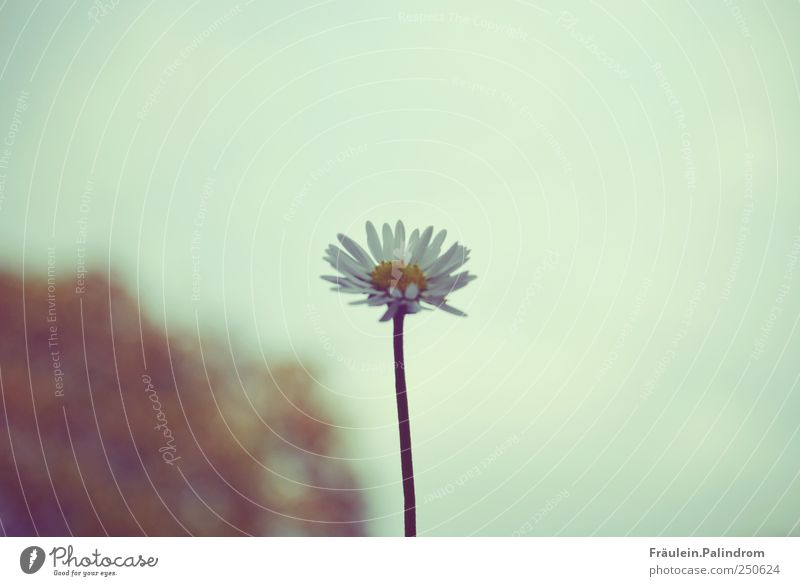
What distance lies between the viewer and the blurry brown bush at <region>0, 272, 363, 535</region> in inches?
67.4

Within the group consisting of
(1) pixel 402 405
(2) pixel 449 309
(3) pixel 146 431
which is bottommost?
(3) pixel 146 431

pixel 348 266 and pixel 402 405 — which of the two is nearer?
pixel 402 405

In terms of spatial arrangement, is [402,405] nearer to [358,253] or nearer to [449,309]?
[449,309]

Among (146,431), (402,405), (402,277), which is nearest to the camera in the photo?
(402,405)

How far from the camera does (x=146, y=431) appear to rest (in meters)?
1.84

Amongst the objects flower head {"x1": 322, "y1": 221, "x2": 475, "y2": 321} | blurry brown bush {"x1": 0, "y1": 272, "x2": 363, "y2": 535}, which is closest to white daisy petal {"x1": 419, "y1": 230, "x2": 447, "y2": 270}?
flower head {"x1": 322, "y1": 221, "x2": 475, "y2": 321}

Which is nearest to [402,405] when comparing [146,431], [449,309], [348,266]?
[449,309]

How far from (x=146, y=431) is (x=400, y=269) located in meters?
1.21

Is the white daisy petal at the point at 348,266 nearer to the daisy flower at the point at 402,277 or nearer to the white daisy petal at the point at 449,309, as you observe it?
the daisy flower at the point at 402,277

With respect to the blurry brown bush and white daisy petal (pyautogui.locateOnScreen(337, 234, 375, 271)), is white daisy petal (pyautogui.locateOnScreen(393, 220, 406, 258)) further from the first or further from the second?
the blurry brown bush

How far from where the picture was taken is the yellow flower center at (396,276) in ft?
3.20

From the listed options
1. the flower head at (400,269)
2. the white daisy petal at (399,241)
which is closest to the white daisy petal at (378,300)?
the flower head at (400,269)

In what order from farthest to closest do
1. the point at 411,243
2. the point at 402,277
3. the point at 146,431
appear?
1. the point at 146,431
2. the point at 411,243
3. the point at 402,277
